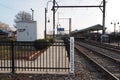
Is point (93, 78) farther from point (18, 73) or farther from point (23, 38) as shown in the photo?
point (23, 38)

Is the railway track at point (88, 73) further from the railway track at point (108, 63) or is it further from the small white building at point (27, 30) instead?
the small white building at point (27, 30)

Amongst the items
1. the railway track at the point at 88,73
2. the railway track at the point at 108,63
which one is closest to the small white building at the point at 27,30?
the railway track at the point at 108,63

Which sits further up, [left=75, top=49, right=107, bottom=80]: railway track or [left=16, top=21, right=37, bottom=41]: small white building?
[left=16, top=21, right=37, bottom=41]: small white building

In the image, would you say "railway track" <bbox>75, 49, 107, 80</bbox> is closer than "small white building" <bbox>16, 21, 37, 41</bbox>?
Yes

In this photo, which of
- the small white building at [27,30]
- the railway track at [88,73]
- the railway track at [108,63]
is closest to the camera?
the railway track at [88,73]

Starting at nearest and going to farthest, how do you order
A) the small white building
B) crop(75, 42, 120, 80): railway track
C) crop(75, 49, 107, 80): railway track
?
crop(75, 49, 107, 80): railway track
crop(75, 42, 120, 80): railway track
the small white building

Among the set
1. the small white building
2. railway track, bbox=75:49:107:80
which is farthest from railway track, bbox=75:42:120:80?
the small white building

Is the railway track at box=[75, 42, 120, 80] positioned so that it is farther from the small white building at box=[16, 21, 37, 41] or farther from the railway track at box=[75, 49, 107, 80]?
the small white building at box=[16, 21, 37, 41]

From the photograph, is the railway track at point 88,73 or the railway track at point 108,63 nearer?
the railway track at point 88,73

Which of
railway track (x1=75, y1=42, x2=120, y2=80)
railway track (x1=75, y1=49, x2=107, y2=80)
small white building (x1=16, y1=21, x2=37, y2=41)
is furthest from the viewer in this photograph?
small white building (x1=16, y1=21, x2=37, y2=41)

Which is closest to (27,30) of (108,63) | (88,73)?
(108,63)

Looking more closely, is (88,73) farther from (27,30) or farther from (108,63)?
(27,30)

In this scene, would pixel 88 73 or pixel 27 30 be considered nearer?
pixel 88 73

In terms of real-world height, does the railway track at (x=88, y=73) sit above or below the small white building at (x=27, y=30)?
below
